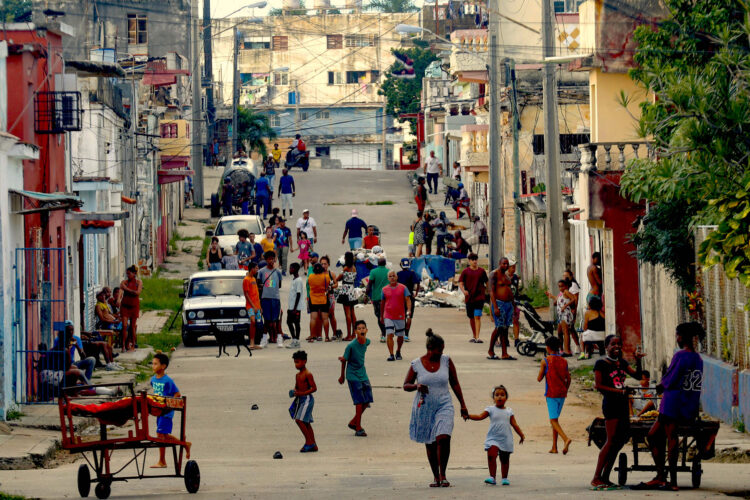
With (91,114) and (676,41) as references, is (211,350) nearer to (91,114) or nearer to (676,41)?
(91,114)

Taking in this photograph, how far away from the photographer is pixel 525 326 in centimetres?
3127

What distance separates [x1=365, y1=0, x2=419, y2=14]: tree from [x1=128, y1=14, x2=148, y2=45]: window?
3757 cm

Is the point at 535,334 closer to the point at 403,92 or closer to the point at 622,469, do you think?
the point at 622,469

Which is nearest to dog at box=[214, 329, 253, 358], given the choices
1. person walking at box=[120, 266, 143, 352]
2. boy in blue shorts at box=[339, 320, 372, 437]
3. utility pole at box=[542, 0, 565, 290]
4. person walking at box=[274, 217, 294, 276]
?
person walking at box=[120, 266, 143, 352]

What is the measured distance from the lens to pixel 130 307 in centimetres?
2594

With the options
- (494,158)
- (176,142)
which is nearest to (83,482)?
(494,158)

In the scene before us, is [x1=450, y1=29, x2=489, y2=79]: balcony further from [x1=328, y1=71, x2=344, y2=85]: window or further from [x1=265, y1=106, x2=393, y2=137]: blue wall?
[x1=328, y1=71, x2=344, y2=85]: window

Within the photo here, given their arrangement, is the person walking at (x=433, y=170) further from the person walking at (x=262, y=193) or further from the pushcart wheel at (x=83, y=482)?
the pushcart wheel at (x=83, y=482)

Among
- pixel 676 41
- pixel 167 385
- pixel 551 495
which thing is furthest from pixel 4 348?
pixel 676 41

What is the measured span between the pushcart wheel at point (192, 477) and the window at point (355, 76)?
9092cm

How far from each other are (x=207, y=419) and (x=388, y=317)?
229 inches

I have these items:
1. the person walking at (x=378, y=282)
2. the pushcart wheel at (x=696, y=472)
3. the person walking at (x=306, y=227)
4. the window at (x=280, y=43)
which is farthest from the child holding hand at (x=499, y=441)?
the window at (x=280, y=43)

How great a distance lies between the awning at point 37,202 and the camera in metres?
18.8

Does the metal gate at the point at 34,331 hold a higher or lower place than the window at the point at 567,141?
lower
